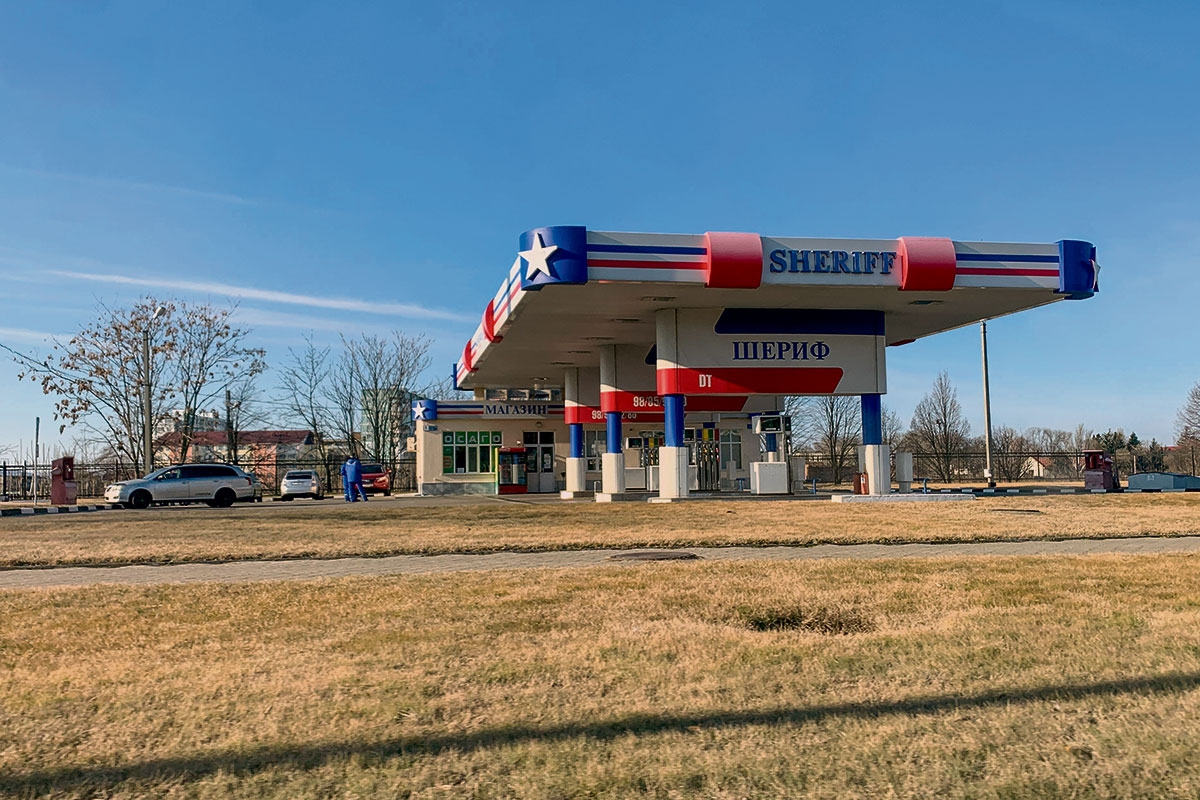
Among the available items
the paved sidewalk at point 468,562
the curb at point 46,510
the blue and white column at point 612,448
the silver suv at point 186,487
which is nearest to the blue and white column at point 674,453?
the blue and white column at point 612,448

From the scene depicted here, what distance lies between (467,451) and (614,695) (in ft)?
140

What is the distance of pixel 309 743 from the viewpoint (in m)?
3.89

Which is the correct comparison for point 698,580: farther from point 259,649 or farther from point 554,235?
point 554,235

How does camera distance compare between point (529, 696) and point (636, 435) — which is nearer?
point (529, 696)

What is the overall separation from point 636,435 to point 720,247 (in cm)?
→ 2221

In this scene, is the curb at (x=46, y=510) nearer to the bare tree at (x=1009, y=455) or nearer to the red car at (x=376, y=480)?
the red car at (x=376, y=480)

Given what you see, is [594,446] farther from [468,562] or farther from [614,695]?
[614,695]

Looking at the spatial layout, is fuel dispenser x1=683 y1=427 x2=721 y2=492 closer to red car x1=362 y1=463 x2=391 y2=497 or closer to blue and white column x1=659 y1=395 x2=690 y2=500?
blue and white column x1=659 y1=395 x2=690 y2=500

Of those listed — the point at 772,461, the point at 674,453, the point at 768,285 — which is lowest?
the point at 772,461

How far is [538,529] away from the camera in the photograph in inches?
627

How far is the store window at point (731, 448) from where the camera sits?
146 ft

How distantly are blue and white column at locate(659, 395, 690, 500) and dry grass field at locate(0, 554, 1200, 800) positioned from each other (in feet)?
63.7

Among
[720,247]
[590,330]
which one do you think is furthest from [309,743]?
[590,330]

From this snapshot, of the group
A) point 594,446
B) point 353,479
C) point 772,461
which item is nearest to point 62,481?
point 353,479
